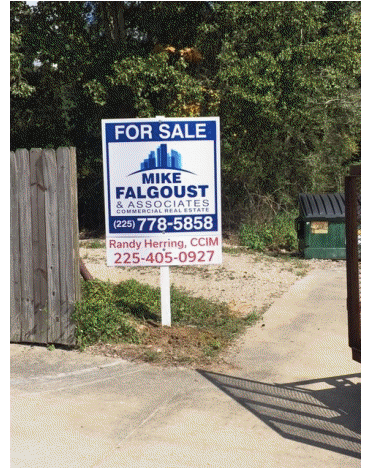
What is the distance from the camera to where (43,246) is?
7.20 metres

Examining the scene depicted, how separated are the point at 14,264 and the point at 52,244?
516 mm

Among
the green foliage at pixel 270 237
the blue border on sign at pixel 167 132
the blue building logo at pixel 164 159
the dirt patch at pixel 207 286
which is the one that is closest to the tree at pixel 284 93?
the green foliage at pixel 270 237

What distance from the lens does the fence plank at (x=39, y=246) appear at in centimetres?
718

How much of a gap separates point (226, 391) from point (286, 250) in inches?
400

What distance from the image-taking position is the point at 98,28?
Answer: 17.2m

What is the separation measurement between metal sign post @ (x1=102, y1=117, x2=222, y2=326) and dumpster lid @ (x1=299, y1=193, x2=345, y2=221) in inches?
271

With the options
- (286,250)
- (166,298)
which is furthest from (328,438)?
(286,250)

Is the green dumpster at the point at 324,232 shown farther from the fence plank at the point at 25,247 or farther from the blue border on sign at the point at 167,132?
the fence plank at the point at 25,247

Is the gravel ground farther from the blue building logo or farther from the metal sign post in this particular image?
the blue building logo

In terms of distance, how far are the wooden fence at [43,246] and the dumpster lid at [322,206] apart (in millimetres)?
8219

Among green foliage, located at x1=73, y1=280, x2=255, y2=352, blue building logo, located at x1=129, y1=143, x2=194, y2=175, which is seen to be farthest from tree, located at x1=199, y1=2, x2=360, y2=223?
blue building logo, located at x1=129, y1=143, x2=194, y2=175

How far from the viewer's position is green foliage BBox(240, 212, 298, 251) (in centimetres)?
1592

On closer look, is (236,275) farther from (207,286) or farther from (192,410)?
(192,410)

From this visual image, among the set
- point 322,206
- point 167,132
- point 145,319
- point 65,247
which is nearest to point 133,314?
point 145,319
